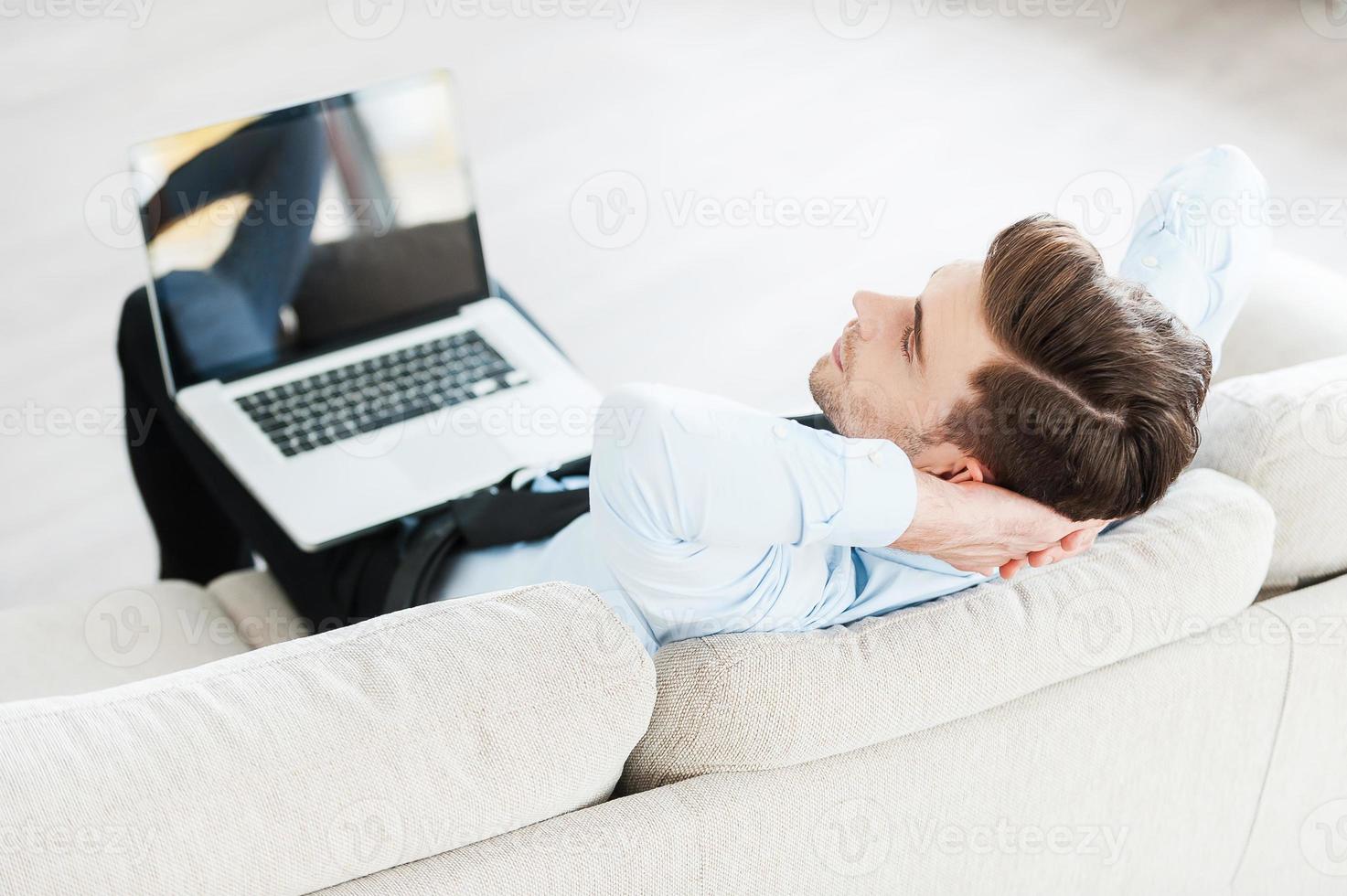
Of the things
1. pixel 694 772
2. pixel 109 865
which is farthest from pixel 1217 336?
pixel 109 865

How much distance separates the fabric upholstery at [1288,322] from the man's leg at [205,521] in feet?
3.92

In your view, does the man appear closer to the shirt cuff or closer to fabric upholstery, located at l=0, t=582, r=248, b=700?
the shirt cuff

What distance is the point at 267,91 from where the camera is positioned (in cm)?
321

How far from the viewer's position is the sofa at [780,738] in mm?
911

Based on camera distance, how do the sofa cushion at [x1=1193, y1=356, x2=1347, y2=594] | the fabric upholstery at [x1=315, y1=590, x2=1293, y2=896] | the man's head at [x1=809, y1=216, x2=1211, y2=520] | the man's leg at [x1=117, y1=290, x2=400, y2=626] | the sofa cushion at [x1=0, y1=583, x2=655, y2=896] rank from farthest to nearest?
1. the man's leg at [x1=117, y1=290, x2=400, y2=626]
2. the sofa cushion at [x1=1193, y1=356, x2=1347, y2=594]
3. the man's head at [x1=809, y1=216, x2=1211, y2=520]
4. the fabric upholstery at [x1=315, y1=590, x2=1293, y2=896]
5. the sofa cushion at [x1=0, y1=583, x2=655, y2=896]

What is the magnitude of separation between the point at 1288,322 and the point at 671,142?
1.86 meters

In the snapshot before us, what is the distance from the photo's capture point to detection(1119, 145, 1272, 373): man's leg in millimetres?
1511

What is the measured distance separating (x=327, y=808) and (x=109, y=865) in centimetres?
15

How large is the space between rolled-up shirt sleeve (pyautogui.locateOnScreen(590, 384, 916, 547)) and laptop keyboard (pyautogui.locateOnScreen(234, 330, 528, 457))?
2.18 ft

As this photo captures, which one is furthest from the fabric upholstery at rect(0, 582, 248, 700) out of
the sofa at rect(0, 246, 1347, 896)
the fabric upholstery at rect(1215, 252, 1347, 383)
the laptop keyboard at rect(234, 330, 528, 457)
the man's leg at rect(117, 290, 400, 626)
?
the fabric upholstery at rect(1215, 252, 1347, 383)

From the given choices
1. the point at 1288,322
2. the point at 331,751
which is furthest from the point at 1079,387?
the point at 1288,322

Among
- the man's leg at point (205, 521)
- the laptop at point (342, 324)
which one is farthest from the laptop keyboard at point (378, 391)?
the man's leg at point (205, 521)

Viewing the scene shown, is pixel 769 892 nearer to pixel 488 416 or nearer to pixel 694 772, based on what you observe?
pixel 694 772

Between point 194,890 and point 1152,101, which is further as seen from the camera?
point 1152,101
